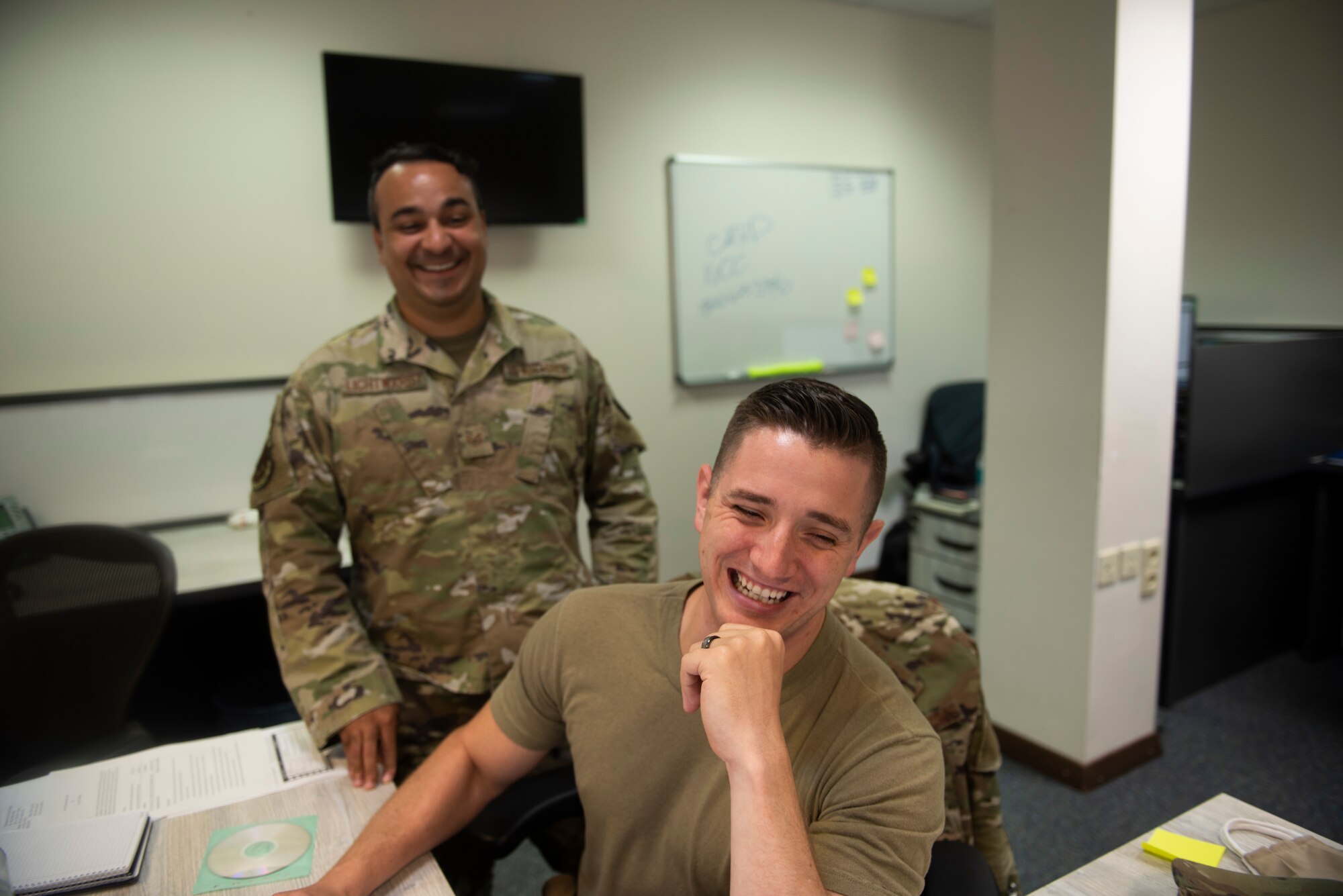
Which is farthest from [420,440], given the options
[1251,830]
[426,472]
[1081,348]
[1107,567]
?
[1107,567]

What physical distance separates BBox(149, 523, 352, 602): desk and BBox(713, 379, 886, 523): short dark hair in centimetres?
132

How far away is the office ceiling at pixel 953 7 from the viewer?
3.82 metres

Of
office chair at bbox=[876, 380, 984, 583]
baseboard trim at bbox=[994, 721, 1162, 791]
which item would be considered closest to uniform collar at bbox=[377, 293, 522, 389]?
baseboard trim at bbox=[994, 721, 1162, 791]

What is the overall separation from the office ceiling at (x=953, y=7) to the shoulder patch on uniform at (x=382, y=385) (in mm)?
3049

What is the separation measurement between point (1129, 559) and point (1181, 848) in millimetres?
1560

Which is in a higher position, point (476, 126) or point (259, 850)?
point (476, 126)

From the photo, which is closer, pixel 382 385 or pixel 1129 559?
→ pixel 382 385

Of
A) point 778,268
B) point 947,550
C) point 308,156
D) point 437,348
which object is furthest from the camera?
point 778,268

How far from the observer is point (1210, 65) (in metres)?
4.09

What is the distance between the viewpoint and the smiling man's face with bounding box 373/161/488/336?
5.25 feet

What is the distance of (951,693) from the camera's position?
4.12 ft

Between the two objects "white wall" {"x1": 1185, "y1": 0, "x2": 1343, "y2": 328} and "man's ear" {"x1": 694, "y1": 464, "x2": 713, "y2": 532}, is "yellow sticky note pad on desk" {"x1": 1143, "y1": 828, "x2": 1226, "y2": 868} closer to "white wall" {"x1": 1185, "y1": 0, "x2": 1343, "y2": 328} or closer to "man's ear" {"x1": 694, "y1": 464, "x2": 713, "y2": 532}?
"man's ear" {"x1": 694, "y1": 464, "x2": 713, "y2": 532}

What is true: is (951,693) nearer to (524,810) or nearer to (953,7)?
(524,810)

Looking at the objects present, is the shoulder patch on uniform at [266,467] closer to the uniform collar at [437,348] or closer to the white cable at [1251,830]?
the uniform collar at [437,348]
